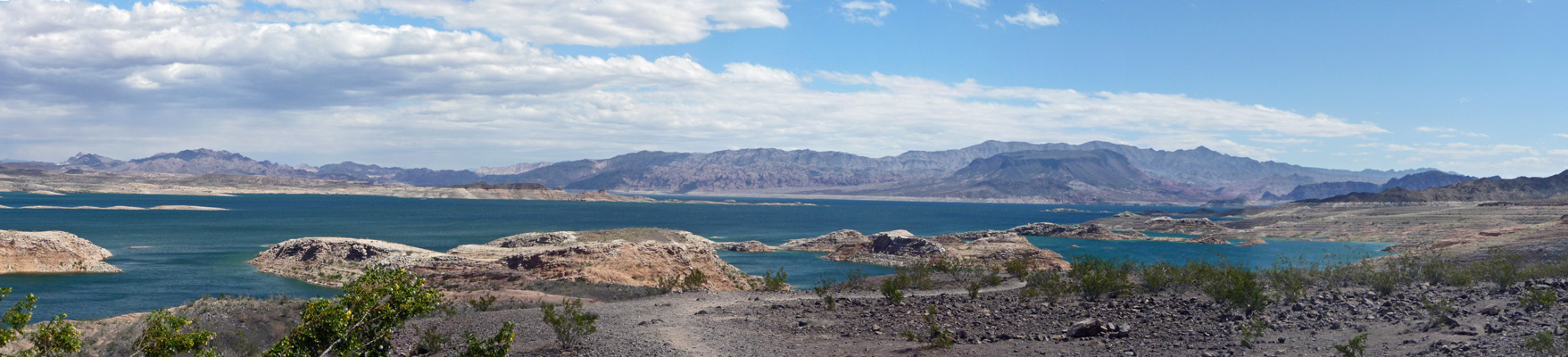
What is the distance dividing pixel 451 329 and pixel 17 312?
10.6 meters

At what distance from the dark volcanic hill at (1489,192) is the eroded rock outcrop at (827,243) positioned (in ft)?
362

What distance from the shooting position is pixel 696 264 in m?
45.7

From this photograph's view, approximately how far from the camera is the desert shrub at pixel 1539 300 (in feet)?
56.5

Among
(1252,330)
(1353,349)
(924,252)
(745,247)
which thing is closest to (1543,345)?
(1353,349)

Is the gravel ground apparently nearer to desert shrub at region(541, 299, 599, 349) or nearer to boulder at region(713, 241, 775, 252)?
desert shrub at region(541, 299, 599, 349)

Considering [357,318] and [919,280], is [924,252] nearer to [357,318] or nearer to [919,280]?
[919,280]

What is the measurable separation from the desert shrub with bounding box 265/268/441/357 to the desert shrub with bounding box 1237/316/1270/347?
1407 centimetres

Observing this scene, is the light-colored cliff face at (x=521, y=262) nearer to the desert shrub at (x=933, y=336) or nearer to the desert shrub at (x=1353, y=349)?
the desert shrub at (x=933, y=336)

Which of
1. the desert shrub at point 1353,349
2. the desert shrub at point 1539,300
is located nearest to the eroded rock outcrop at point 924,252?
the desert shrub at point 1539,300

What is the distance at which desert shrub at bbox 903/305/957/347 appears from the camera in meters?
17.7

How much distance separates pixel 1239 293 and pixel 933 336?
23.5 ft

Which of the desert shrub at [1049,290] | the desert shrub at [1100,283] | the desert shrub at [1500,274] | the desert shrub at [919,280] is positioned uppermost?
the desert shrub at [1500,274]

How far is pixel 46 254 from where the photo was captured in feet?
148

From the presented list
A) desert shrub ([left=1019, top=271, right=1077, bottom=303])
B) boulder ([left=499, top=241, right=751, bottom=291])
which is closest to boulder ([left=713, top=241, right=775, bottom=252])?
boulder ([left=499, top=241, right=751, bottom=291])
